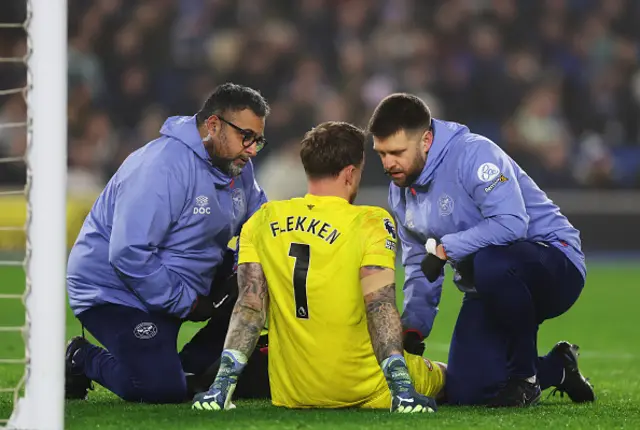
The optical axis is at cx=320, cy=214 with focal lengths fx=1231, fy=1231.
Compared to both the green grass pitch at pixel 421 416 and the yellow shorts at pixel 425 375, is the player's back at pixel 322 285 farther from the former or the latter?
the yellow shorts at pixel 425 375

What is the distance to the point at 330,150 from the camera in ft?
15.8

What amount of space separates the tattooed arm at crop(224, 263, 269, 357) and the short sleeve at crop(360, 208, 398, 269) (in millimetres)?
422

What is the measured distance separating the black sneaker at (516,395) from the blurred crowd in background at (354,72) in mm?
9559

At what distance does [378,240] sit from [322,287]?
0.29 meters

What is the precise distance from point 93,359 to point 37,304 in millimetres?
1666

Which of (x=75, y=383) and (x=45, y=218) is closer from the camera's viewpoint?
(x=45, y=218)

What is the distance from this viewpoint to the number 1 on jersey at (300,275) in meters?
4.81

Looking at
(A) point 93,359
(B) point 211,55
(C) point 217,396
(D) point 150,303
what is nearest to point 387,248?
(C) point 217,396

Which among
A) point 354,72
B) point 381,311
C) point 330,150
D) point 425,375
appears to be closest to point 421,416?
point 381,311

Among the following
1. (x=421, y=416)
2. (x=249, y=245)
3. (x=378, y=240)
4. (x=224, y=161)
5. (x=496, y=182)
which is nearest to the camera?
(x=421, y=416)

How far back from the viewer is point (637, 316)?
10258 mm

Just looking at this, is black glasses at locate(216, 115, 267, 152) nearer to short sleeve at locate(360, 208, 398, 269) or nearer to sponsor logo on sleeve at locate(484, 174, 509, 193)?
short sleeve at locate(360, 208, 398, 269)

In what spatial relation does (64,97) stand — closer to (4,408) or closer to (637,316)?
(4,408)

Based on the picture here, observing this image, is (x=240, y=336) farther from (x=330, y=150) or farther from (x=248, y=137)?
(x=248, y=137)
